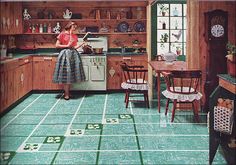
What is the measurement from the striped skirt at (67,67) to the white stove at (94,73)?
1.47 ft

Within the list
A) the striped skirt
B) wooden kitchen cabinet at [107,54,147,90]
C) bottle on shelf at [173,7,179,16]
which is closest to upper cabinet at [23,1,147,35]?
wooden kitchen cabinet at [107,54,147,90]

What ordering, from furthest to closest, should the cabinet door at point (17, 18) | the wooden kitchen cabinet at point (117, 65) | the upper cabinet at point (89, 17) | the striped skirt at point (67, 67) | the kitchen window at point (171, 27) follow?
the kitchen window at point (171, 27) < the upper cabinet at point (89, 17) < the wooden kitchen cabinet at point (117, 65) < the cabinet door at point (17, 18) < the striped skirt at point (67, 67)

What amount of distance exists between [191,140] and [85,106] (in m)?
2.66

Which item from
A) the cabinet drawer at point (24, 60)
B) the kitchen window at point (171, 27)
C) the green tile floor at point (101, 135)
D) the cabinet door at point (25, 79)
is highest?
the kitchen window at point (171, 27)

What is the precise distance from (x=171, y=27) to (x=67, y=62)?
13.3 feet

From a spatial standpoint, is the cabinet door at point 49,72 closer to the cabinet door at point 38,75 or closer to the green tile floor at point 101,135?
the cabinet door at point 38,75

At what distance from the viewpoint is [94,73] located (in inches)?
313

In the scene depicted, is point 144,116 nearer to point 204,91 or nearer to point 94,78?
point 204,91

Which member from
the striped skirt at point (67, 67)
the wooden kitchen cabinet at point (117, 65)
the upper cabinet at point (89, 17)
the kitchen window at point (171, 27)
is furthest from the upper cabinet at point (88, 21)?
the kitchen window at point (171, 27)

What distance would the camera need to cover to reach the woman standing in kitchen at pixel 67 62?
23.8 ft

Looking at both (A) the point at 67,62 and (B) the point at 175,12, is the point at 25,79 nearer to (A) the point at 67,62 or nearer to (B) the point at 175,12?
(A) the point at 67,62

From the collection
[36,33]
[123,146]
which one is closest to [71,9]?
[36,33]

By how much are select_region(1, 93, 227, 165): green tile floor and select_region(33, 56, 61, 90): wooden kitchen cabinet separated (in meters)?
1.35

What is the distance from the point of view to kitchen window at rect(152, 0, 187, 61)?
10.1m
